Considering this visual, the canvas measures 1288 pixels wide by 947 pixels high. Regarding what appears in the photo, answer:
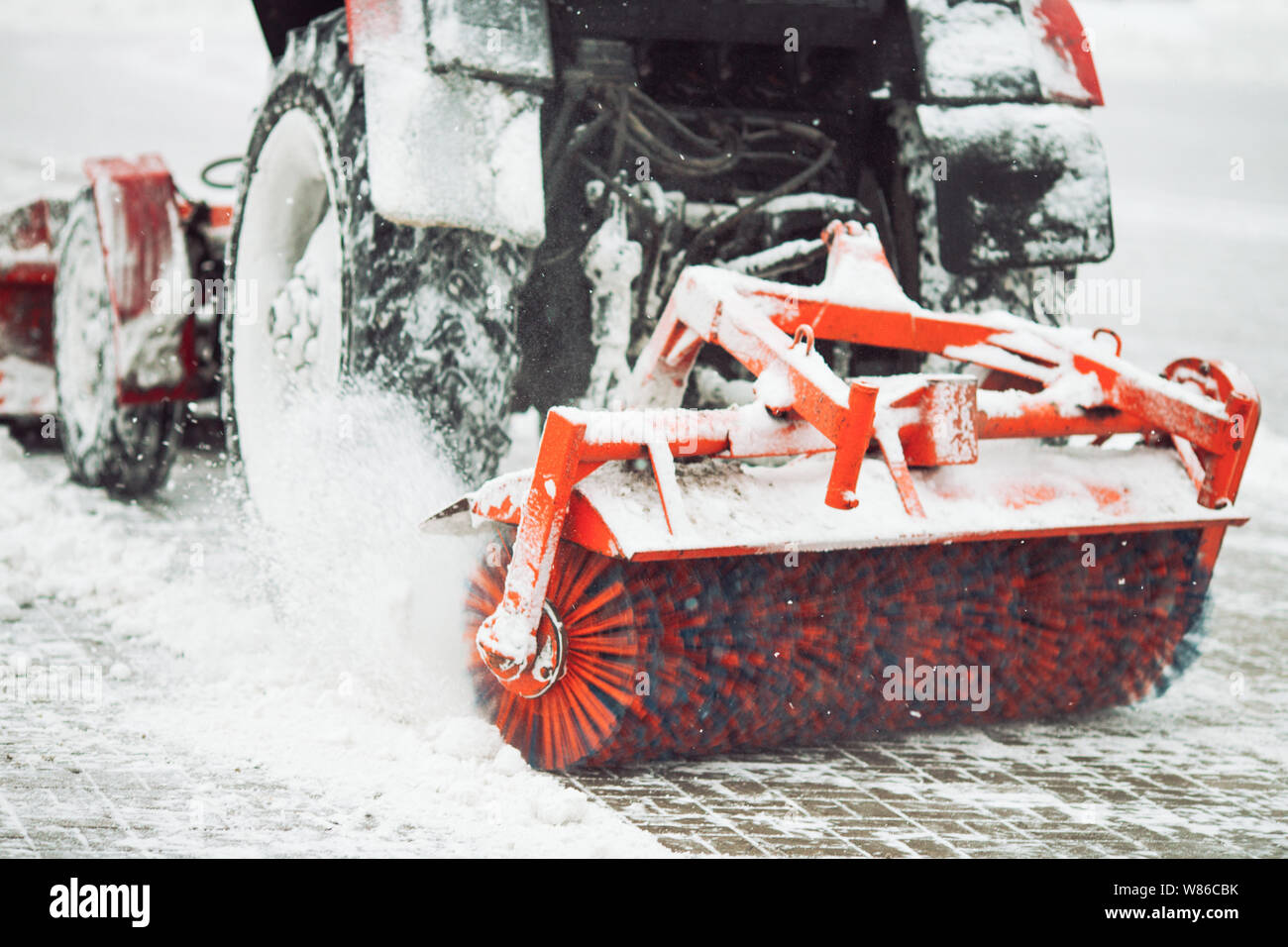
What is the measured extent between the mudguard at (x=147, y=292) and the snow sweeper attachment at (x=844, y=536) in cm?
195

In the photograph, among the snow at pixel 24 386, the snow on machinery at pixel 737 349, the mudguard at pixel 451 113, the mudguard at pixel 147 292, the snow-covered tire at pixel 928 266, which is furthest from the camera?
the snow at pixel 24 386

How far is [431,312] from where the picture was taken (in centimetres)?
310

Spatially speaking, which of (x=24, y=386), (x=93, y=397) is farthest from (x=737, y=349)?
(x=24, y=386)

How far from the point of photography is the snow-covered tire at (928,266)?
140 inches

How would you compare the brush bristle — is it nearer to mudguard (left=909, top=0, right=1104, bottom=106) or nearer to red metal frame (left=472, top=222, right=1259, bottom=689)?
red metal frame (left=472, top=222, right=1259, bottom=689)

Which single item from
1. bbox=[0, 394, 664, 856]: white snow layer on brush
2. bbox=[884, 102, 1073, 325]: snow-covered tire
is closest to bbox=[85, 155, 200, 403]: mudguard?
bbox=[0, 394, 664, 856]: white snow layer on brush

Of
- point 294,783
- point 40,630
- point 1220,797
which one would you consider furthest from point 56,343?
point 1220,797

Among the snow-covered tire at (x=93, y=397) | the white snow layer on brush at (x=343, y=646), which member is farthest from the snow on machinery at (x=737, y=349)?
the snow-covered tire at (x=93, y=397)

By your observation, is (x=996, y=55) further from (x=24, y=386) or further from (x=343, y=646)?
(x=24, y=386)

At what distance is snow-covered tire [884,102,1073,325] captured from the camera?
357cm

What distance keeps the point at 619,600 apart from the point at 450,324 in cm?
75

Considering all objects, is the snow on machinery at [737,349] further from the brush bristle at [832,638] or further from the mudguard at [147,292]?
the mudguard at [147,292]

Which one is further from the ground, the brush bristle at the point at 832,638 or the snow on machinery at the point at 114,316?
the snow on machinery at the point at 114,316
